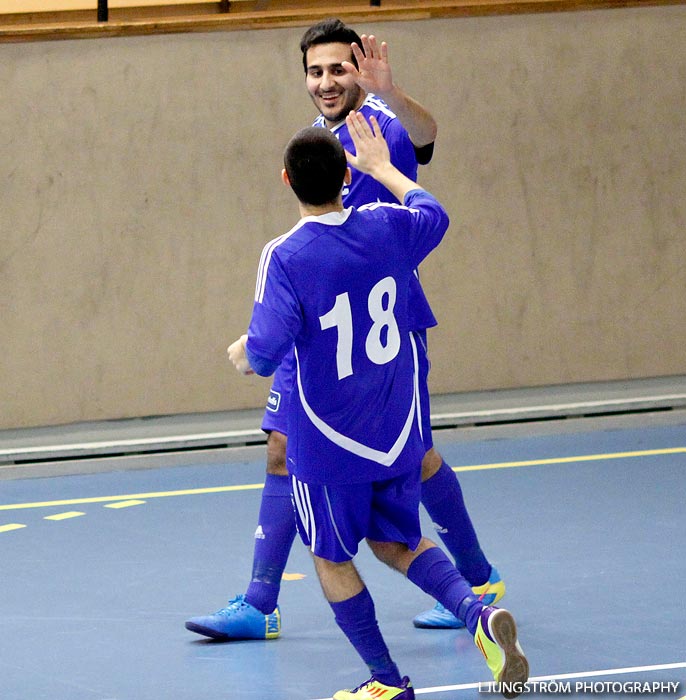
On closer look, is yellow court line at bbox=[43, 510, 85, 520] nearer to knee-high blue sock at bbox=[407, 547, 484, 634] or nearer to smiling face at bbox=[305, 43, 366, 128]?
smiling face at bbox=[305, 43, 366, 128]

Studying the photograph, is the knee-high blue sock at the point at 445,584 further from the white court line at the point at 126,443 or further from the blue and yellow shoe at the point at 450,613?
the white court line at the point at 126,443

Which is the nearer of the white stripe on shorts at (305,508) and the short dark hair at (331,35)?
the white stripe on shorts at (305,508)

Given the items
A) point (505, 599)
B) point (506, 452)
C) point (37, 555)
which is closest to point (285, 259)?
point (505, 599)

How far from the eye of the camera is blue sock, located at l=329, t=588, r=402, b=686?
3.48 meters

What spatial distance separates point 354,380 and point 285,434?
0.89m

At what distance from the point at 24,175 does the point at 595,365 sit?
3564mm

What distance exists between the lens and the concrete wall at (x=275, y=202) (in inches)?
289

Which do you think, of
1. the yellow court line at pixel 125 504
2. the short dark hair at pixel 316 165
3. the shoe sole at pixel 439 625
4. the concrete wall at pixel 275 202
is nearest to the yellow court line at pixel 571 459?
the concrete wall at pixel 275 202

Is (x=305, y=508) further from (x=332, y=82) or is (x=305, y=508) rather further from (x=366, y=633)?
(x=332, y=82)

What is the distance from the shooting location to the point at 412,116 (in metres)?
4.06

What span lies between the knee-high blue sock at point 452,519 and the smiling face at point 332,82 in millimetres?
1242

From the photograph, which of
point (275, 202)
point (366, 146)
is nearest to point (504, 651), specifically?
point (366, 146)

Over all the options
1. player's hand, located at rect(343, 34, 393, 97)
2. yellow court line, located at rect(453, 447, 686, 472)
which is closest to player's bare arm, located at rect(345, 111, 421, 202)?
player's hand, located at rect(343, 34, 393, 97)

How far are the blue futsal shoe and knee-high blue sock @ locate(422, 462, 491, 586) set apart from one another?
0.62m
